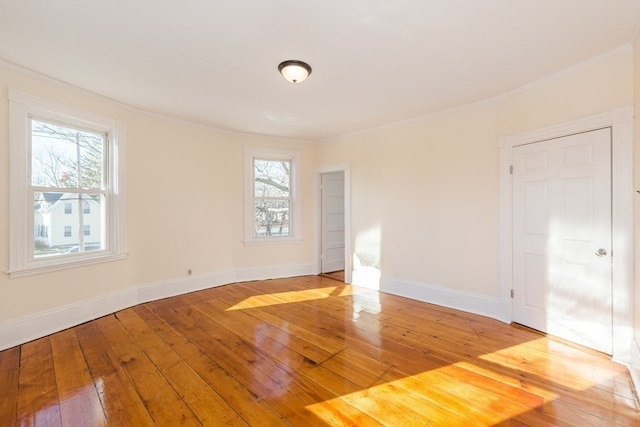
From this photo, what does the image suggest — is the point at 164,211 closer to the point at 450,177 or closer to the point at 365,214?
the point at 365,214

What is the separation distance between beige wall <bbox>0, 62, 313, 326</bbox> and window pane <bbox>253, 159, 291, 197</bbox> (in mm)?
305

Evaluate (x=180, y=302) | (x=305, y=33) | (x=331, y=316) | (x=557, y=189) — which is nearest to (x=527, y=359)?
(x=557, y=189)

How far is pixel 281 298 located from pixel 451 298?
2.31 meters

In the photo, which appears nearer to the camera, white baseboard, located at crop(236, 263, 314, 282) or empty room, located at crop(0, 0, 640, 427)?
empty room, located at crop(0, 0, 640, 427)

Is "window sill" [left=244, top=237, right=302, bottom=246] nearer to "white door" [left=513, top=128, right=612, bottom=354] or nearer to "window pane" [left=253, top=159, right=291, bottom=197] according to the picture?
"window pane" [left=253, top=159, right=291, bottom=197]

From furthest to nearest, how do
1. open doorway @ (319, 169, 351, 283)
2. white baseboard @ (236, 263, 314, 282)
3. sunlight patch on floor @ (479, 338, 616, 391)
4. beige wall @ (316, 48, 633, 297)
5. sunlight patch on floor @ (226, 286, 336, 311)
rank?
open doorway @ (319, 169, 351, 283) → white baseboard @ (236, 263, 314, 282) → sunlight patch on floor @ (226, 286, 336, 311) → beige wall @ (316, 48, 633, 297) → sunlight patch on floor @ (479, 338, 616, 391)

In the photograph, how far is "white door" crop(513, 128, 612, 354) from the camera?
8.58 ft

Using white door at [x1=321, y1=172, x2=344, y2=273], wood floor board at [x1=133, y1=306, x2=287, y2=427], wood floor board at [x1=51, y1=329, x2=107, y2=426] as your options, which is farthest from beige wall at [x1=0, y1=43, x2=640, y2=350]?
wood floor board at [x1=133, y1=306, x2=287, y2=427]

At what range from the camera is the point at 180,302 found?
405 cm

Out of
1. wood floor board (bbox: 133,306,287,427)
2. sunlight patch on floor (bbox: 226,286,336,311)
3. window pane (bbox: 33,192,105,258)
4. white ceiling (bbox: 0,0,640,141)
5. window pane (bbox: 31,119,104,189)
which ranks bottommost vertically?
wood floor board (bbox: 133,306,287,427)

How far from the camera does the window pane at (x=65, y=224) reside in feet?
9.99

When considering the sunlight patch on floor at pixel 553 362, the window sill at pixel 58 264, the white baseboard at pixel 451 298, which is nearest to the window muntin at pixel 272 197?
the white baseboard at pixel 451 298

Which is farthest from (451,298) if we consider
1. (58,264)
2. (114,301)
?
(58,264)

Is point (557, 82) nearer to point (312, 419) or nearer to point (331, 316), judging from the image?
point (331, 316)
